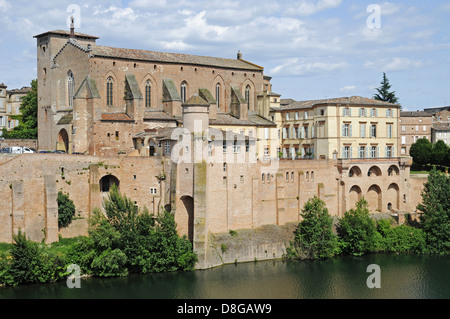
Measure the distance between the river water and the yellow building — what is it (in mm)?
14572

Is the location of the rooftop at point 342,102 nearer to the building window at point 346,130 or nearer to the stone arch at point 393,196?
the building window at point 346,130

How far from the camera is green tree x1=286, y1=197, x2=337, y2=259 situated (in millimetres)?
47844

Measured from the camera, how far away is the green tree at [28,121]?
206 feet

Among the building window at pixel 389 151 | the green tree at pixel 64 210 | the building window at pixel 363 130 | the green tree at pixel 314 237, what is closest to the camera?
the green tree at pixel 64 210

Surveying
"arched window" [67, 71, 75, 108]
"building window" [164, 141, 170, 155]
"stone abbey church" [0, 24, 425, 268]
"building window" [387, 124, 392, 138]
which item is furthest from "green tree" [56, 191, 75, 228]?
"building window" [387, 124, 392, 138]

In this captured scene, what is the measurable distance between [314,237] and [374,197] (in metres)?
13.1

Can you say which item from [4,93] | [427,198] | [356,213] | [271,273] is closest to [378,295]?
[271,273]

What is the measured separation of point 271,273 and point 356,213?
10.6m

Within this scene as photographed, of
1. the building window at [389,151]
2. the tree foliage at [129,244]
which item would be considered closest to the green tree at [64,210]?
the tree foliage at [129,244]

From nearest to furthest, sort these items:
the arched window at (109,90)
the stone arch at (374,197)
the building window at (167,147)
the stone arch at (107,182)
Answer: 1. the stone arch at (107,182)
2. the building window at (167,147)
3. the arched window at (109,90)
4. the stone arch at (374,197)

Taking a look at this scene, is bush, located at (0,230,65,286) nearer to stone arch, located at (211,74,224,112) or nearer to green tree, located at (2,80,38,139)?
green tree, located at (2,80,38,139)

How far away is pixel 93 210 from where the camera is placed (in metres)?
44.5

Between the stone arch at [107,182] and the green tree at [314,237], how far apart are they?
13768 millimetres

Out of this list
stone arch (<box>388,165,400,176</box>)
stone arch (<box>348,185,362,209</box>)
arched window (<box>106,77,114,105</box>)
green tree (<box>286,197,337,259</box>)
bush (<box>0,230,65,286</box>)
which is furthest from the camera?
stone arch (<box>388,165,400,176</box>)
